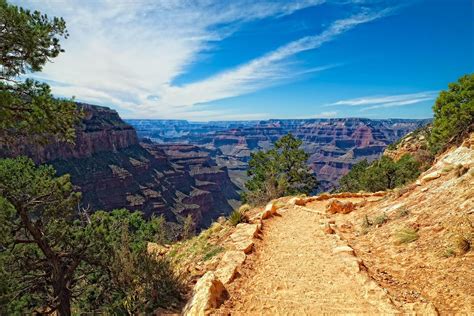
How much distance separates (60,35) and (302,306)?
31.3ft

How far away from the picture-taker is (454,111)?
29.0 metres

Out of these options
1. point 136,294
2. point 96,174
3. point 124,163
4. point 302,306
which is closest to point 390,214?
point 302,306

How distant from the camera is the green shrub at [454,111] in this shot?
27.0 meters

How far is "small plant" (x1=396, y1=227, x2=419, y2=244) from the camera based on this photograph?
10016mm

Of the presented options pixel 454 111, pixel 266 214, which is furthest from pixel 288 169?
pixel 266 214

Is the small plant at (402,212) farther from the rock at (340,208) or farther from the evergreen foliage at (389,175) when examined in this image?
the evergreen foliage at (389,175)

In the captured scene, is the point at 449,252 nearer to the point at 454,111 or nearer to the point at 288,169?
the point at 454,111

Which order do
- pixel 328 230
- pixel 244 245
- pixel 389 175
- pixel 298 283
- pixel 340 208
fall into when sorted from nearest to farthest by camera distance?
pixel 298 283 → pixel 244 245 → pixel 328 230 → pixel 340 208 → pixel 389 175

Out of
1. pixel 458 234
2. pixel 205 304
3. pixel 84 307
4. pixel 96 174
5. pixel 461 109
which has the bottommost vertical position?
pixel 96 174

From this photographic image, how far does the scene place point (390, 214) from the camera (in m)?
13.2

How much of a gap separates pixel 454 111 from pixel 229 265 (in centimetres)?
2884

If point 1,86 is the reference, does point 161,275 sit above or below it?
below

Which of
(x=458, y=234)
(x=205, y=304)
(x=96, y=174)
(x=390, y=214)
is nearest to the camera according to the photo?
(x=205, y=304)

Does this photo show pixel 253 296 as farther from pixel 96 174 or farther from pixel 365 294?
pixel 96 174
